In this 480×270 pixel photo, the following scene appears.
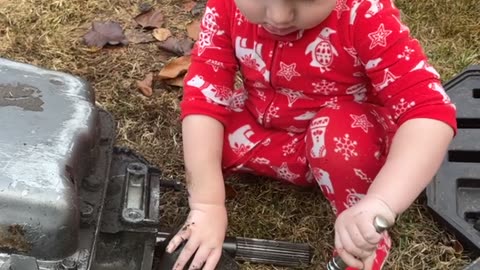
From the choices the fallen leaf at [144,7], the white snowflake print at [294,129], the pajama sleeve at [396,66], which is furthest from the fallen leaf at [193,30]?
the pajama sleeve at [396,66]

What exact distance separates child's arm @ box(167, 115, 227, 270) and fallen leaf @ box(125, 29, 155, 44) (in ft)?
2.63

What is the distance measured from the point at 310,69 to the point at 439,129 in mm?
310

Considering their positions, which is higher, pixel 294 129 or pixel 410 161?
pixel 410 161

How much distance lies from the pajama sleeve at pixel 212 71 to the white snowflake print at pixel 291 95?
0.12 metres

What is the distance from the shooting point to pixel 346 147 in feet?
5.74

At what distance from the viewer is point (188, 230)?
5.47 ft

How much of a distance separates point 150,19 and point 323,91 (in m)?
0.97

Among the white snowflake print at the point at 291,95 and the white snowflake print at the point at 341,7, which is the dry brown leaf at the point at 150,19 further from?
the white snowflake print at the point at 341,7

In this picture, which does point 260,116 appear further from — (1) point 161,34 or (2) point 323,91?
(1) point 161,34

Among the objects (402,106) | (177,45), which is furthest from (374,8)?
(177,45)

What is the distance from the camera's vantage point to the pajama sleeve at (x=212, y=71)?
179cm

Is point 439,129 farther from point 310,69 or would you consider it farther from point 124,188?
point 124,188

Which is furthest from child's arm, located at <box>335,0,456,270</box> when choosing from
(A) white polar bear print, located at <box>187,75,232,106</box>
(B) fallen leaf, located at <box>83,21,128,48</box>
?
(B) fallen leaf, located at <box>83,21,128,48</box>

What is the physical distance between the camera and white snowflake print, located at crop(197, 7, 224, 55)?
1.79m
